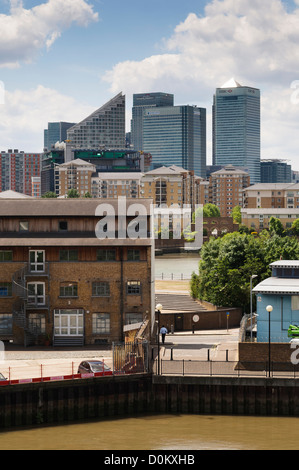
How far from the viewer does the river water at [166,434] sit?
Answer: 35625 millimetres

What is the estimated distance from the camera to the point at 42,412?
129 feet

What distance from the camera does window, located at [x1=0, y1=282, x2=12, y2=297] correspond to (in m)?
53.4

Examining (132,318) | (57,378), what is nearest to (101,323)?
(132,318)

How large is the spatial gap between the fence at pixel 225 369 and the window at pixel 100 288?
10.5 metres

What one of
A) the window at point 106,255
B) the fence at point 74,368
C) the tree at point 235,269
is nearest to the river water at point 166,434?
the fence at point 74,368

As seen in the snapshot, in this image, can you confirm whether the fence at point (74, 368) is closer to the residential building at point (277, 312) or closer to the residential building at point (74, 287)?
the residential building at point (74, 287)

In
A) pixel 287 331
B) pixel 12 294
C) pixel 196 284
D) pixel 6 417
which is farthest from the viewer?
pixel 196 284

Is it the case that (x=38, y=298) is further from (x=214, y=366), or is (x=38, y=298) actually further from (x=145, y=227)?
(x=214, y=366)

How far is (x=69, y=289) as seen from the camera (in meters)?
53.5
